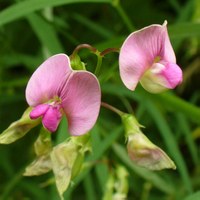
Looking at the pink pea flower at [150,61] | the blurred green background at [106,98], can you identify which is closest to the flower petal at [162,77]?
the pink pea flower at [150,61]

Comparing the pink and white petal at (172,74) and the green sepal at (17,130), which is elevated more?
the green sepal at (17,130)

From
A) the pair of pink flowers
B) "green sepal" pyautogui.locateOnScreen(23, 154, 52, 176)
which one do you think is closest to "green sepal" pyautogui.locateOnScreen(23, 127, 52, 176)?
"green sepal" pyautogui.locateOnScreen(23, 154, 52, 176)

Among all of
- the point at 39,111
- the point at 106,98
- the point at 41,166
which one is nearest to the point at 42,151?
the point at 41,166

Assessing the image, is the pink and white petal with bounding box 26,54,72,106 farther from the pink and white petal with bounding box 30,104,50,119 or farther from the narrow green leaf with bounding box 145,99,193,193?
the narrow green leaf with bounding box 145,99,193,193

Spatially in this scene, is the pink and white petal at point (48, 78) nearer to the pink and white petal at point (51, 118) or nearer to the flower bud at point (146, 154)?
the pink and white petal at point (51, 118)

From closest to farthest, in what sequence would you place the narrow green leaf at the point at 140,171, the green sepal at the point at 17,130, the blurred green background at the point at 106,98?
1. the green sepal at the point at 17,130
2. the blurred green background at the point at 106,98
3. the narrow green leaf at the point at 140,171
